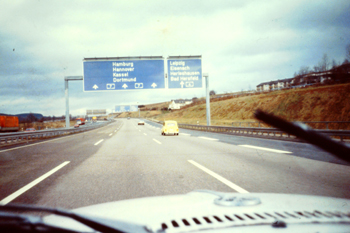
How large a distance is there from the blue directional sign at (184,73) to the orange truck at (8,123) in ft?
104

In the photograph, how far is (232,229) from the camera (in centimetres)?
153

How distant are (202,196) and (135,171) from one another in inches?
164

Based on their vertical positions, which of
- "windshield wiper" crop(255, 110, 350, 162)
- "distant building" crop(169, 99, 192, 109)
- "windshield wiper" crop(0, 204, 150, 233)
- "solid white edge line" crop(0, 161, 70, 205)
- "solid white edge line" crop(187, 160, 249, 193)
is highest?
"distant building" crop(169, 99, 192, 109)

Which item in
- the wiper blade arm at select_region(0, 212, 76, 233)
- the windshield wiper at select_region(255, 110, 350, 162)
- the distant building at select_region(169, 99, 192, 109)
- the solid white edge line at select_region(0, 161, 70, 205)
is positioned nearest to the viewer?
the wiper blade arm at select_region(0, 212, 76, 233)

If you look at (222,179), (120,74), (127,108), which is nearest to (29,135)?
(120,74)

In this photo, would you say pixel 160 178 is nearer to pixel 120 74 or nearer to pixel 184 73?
pixel 120 74

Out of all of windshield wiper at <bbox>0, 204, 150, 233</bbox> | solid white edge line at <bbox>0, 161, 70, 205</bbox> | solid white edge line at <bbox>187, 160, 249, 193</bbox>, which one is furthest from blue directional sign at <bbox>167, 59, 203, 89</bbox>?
windshield wiper at <bbox>0, 204, 150, 233</bbox>

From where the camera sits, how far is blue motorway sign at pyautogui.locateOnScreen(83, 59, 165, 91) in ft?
71.6

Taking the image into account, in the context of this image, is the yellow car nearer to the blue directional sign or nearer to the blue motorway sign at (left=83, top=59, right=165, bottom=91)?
the blue directional sign

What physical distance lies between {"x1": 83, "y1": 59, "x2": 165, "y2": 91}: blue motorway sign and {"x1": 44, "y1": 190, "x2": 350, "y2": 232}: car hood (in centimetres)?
2048

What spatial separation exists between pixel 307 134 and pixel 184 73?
2228cm

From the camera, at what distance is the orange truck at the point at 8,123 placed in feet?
128

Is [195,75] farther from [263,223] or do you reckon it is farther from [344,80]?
[344,80]

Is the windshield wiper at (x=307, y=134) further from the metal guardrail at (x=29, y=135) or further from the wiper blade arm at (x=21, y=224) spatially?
the metal guardrail at (x=29, y=135)
